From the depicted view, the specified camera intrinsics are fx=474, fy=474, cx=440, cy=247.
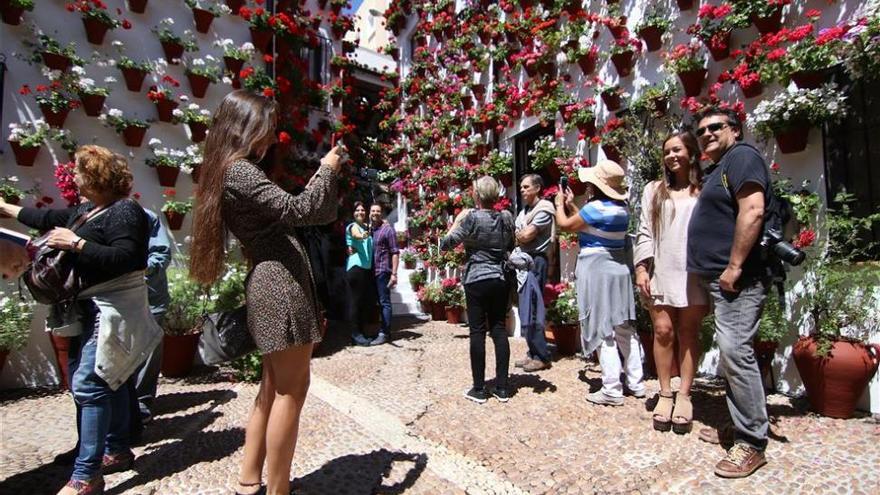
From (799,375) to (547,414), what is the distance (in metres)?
1.93

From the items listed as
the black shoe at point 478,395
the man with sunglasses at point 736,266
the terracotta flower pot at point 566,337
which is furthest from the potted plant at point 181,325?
the man with sunglasses at point 736,266

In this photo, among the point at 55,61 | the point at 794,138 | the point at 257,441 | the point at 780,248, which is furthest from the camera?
the point at 55,61

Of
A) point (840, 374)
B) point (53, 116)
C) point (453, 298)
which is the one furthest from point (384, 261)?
point (840, 374)

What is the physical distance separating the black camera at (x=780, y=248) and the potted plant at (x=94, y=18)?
664 cm


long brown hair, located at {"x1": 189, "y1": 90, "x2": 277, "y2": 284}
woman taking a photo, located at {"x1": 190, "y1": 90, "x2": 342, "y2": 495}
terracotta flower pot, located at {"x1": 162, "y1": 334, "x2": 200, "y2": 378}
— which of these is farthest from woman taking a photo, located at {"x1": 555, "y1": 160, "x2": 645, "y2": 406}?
terracotta flower pot, located at {"x1": 162, "y1": 334, "x2": 200, "y2": 378}

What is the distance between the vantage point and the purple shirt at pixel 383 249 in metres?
6.51

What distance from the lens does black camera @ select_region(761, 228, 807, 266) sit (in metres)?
2.42

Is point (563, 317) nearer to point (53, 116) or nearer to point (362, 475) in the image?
point (362, 475)

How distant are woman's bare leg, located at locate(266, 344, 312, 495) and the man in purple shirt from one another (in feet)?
14.4

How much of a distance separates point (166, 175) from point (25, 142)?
50.8 inches

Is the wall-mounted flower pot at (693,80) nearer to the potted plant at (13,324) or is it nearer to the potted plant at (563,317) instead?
the potted plant at (563,317)

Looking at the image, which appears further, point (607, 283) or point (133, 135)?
point (133, 135)

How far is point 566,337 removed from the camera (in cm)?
530

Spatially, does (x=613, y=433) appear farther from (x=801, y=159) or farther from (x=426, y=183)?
(x=426, y=183)
